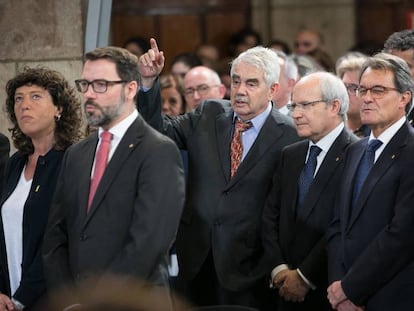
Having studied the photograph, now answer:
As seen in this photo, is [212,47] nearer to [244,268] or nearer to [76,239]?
[244,268]

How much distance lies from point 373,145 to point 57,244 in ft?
4.94

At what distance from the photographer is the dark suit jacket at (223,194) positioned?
5613mm

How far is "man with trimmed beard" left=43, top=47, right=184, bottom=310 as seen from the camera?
14.9 ft

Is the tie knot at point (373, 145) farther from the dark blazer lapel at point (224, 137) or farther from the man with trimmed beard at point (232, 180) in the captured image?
the dark blazer lapel at point (224, 137)

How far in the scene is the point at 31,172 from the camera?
213 inches

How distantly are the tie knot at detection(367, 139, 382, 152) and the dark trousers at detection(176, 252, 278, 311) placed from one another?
924mm

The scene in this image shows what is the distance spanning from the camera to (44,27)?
21.1ft

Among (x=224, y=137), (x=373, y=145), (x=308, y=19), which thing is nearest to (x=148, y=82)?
(x=224, y=137)

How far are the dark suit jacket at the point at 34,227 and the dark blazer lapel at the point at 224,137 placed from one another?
0.84 m

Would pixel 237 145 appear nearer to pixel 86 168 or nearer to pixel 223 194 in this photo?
pixel 223 194

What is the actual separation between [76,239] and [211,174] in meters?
1.14

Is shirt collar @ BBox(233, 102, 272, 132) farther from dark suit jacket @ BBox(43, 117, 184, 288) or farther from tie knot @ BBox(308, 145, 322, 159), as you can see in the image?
dark suit jacket @ BBox(43, 117, 184, 288)

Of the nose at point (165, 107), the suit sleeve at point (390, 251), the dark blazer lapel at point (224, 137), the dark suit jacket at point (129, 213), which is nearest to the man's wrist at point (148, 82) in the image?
the dark blazer lapel at point (224, 137)

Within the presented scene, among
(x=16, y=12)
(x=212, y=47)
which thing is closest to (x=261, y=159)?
(x=16, y=12)
